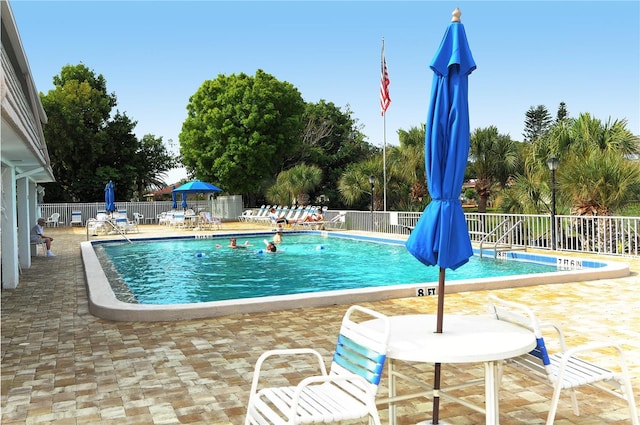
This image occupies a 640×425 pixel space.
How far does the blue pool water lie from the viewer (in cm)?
1076

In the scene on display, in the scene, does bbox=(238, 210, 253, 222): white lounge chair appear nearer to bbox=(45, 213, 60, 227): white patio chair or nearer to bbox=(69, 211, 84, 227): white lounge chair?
bbox=(69, 211, 84, 227): white lounge chair

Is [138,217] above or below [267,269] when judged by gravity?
above

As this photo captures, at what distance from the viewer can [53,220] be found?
2988 cm

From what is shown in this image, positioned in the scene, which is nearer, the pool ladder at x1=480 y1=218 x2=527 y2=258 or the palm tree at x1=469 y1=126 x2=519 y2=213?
the pool ladder at x1=480 y1=218 x2=527 y2=258

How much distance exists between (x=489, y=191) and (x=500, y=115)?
860 inches

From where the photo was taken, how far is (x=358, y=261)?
14.6 metres

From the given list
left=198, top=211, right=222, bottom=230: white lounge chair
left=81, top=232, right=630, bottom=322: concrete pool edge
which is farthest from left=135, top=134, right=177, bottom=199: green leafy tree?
left=81, top=232, right=630, bottom=322: concrete pool edge

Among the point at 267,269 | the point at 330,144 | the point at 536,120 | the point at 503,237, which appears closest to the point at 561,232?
the point at 503,237

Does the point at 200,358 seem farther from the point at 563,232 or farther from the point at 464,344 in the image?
the point at 563,232

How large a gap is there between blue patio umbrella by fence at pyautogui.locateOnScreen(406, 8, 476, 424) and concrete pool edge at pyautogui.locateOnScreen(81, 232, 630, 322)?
13.2 feet

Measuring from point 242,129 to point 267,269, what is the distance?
19.6 metres

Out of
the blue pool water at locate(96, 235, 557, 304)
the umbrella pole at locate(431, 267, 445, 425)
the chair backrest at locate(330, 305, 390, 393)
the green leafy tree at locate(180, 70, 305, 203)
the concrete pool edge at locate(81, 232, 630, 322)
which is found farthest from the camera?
the green leafy tree at locate(180, 70, 305, 203)

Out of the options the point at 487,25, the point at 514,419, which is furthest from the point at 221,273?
the point at 487,25

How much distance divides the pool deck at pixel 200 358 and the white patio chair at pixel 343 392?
2.61ft
